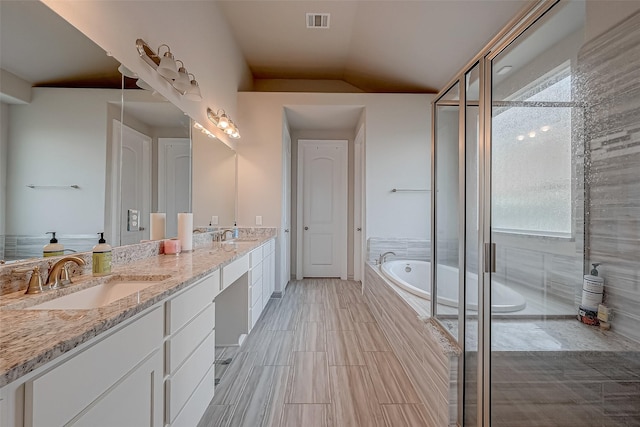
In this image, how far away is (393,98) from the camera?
3.54 meters

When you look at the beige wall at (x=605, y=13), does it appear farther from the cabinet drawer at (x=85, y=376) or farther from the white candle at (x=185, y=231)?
the white candle at (x=185, y=231)

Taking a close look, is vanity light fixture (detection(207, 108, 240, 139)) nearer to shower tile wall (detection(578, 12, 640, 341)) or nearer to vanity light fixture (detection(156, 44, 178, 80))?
vanity light fixture (detection(156, 44, 178, 80))

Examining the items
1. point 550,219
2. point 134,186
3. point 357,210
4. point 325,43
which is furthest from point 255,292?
point 325,43

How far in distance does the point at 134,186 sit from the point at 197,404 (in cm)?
121

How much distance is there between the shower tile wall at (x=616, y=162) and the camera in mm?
1007

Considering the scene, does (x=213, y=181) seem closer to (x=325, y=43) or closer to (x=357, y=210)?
(x=325, y=43)

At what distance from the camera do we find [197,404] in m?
1.25

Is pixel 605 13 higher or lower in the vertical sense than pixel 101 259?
higher

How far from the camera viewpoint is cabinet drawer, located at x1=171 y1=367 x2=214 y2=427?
3.66 feet

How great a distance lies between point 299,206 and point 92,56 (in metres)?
3.37

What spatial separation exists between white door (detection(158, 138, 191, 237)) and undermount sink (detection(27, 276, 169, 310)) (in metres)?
0.86

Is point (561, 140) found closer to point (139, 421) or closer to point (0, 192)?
point (139, 421)

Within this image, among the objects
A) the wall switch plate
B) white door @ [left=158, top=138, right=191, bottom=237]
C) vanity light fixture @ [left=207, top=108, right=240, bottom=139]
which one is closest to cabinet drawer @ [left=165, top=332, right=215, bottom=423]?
the wall switch plate

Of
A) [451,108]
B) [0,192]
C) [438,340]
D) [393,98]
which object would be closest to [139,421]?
[0,192]
